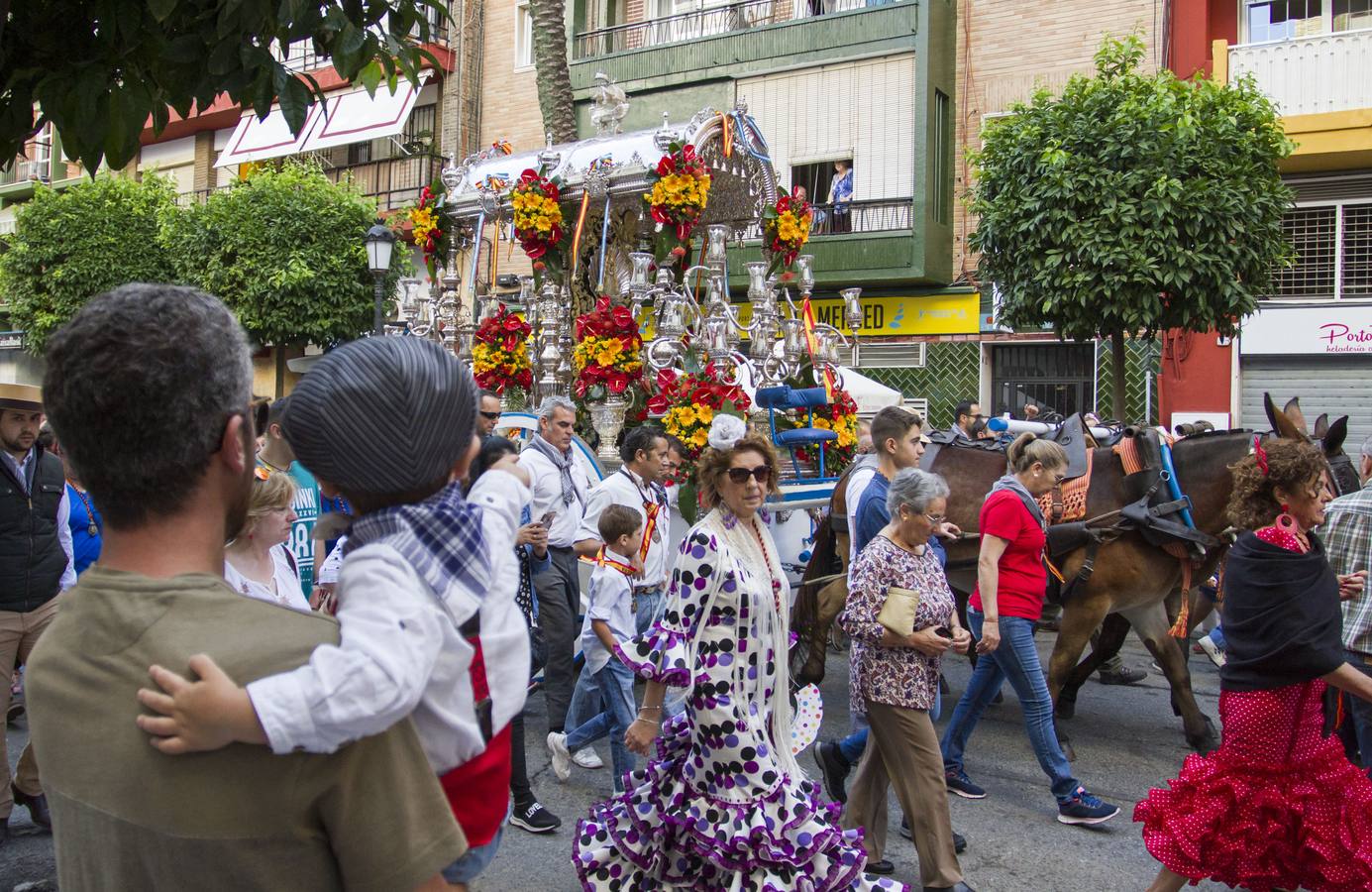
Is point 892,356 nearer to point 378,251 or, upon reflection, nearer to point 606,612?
point 378,251

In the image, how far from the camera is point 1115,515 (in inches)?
265

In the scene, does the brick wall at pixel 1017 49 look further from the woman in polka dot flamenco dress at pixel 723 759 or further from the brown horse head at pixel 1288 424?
the woman in polka dot flamenco dress at pixel 723 759

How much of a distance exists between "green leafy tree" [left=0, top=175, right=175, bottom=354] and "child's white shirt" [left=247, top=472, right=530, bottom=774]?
24129mm

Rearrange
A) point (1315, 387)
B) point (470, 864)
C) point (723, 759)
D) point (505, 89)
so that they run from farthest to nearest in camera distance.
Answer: point (505, 89)
point (1315, 387)
point (723, 759)
point (470, 864)

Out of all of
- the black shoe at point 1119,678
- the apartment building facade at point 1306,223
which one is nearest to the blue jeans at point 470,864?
the black shoe at point 1119,678

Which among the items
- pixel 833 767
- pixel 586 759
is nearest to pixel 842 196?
pixel 586 759

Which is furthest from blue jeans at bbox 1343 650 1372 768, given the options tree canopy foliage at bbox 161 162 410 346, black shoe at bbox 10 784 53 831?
tree canopy foliage at bbox 161 162 410 346

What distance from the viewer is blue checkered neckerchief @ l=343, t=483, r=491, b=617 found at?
1.65 meters

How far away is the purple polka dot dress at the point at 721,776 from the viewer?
11.8ft

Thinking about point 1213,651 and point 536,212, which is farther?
point 536,212

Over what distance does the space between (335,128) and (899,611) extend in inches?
867

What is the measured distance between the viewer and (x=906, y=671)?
4340 mm

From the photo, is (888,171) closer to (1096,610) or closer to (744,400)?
(744,400)

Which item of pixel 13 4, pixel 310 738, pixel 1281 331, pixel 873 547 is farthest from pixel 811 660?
pixel 1281 331
